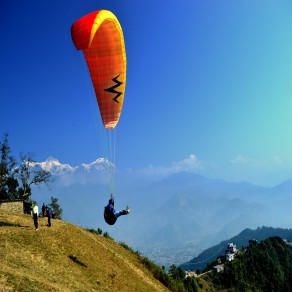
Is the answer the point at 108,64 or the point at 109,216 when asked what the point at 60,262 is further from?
the point at 108,64

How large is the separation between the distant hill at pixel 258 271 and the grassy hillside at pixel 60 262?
55889 mm

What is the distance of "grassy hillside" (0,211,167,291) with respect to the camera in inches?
823

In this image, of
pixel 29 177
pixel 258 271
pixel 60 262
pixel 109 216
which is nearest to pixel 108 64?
pixel 109 216

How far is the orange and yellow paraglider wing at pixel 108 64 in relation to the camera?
22984 mm

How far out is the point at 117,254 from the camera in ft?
126

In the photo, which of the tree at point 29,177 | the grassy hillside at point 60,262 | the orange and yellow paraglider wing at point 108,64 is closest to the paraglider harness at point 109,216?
the grassy hillside at point 60,262

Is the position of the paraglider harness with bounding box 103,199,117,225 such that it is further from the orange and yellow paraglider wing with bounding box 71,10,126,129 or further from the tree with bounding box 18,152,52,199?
the tree with bounding box 18,152,52,199

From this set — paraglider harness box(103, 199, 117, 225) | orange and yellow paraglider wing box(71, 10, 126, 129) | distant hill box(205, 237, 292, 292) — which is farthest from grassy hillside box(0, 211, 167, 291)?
distant hill box(205, 237, 292, 292)

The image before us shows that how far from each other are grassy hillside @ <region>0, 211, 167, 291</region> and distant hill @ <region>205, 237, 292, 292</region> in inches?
2200

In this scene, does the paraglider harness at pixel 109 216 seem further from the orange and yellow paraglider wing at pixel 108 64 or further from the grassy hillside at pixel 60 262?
the orange and yellow paraglider wing at pixel 108 64

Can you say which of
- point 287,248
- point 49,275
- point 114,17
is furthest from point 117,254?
point 287,248

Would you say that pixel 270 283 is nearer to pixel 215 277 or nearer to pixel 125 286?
pixel 215 277

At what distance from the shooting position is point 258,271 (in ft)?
349

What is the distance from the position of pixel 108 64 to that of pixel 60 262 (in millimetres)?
15214
